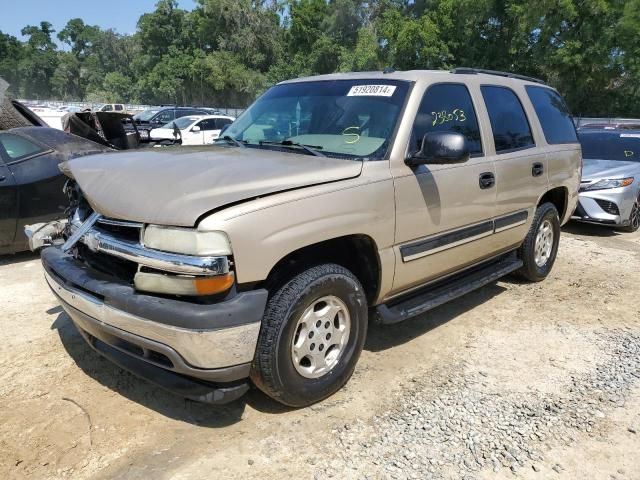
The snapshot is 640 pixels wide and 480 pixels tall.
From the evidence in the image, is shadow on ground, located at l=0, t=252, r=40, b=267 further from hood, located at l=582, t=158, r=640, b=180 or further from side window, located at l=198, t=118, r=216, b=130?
side window, located at l=198, t=118, r=216, b=130

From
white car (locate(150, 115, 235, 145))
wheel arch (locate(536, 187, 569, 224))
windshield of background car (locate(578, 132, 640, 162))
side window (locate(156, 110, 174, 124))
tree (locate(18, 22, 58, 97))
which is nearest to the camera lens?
wheel arch (locate(536, 187, 569, 224))

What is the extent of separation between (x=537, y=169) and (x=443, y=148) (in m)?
1.95

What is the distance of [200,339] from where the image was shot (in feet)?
8.29

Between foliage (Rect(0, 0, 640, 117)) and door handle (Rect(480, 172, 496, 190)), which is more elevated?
foliage (Rect(0, 0, 640, 117))

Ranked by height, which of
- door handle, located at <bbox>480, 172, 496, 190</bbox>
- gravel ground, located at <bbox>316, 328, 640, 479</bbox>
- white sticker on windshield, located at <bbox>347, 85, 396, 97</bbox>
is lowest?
gravel ground, located at <bbox>316, 328, 640, 479</bbox>

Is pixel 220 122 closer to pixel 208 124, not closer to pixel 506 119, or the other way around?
pixel 208 124

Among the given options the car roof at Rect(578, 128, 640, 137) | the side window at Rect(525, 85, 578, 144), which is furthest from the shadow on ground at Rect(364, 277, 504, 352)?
the car roof at Rect(578, 128, 640, 137)

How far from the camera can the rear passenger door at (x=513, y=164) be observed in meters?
4.32

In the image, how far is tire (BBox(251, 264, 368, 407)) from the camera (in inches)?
110

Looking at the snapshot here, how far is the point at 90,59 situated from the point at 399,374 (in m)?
110

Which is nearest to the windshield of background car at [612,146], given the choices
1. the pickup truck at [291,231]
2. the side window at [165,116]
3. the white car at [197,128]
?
the pickup truck at [291,231]

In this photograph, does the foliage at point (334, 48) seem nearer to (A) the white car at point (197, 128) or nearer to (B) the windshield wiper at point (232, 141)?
(A) the white car at point (197, 128)

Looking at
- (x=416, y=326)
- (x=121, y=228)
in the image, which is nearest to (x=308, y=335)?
(x=121, y=228)

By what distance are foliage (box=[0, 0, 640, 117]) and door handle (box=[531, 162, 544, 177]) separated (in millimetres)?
25004
